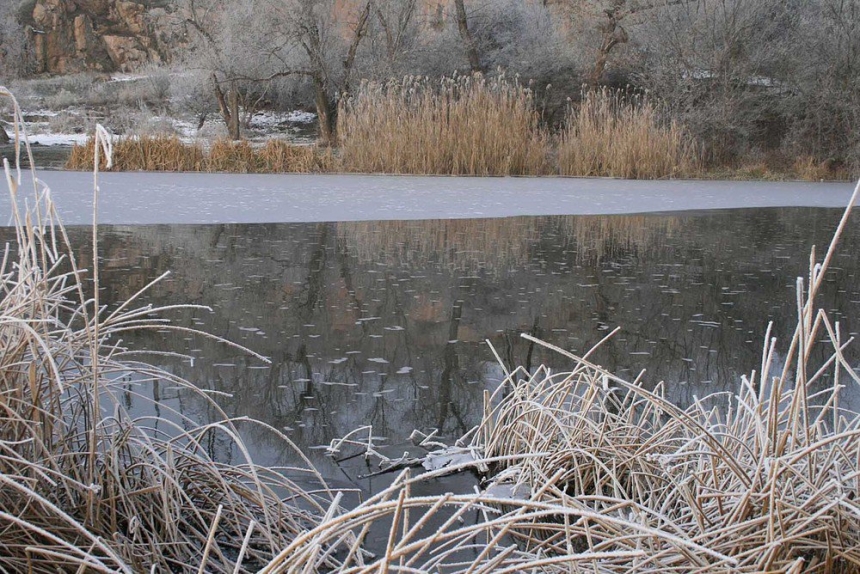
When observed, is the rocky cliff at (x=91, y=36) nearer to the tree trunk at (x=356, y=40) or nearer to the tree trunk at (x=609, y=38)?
the tree trunk at (x=356, y=40)

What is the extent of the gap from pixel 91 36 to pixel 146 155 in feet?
90.0

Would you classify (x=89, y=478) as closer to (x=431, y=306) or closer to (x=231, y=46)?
(x=431, y=306)

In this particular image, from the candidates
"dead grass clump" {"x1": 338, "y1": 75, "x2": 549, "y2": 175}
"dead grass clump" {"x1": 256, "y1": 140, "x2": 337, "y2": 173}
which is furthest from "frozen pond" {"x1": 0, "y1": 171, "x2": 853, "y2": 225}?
"dead grass clump" {"x1": 256, "y1": 140, "x2": 337, "y2": 173}

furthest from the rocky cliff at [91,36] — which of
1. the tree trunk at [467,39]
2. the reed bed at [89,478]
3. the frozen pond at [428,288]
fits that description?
the reed bed at [89,478]

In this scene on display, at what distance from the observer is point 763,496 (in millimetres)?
1275

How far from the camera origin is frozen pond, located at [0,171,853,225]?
6.54m

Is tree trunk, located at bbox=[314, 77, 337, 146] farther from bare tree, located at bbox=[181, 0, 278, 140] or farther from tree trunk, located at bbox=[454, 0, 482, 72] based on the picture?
tree trunk, located at bbox=[454, 0, 482, 72]

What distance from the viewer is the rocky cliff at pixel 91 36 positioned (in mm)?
33812

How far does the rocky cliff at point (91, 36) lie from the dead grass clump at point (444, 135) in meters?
24.7

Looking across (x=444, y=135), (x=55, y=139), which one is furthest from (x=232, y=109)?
(x=444, y=135)

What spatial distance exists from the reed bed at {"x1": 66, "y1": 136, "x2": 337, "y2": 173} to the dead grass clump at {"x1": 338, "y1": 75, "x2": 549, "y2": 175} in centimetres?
66

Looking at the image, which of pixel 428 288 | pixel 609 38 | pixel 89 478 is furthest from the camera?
pixel 609 38

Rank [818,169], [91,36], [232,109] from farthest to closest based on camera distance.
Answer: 1. [91,36]
2. [232,109]
3. [818,169]

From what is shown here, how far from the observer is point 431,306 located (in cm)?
354
